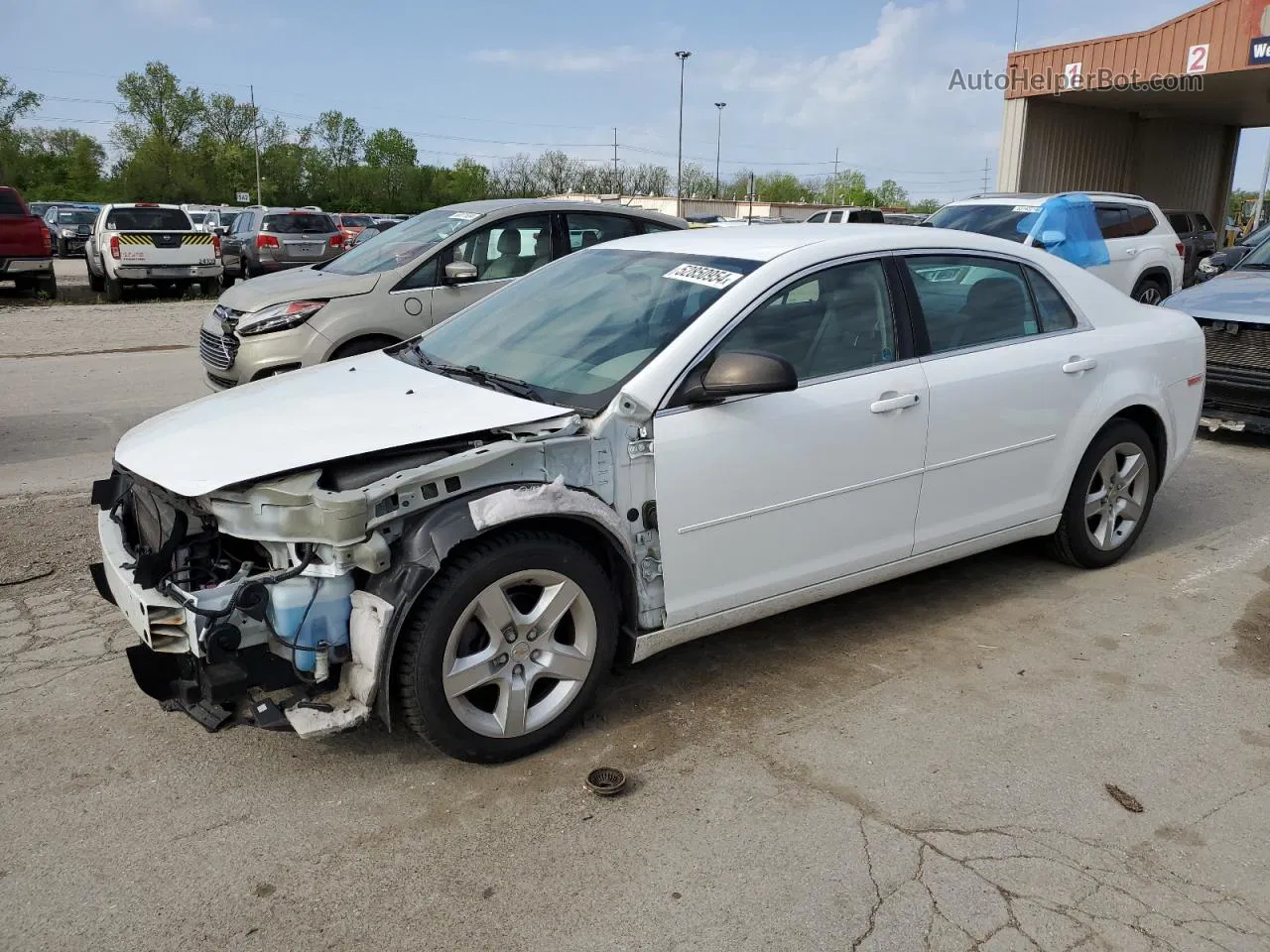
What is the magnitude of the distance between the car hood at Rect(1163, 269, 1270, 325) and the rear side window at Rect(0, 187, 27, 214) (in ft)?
59.3

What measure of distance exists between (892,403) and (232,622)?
249 cm

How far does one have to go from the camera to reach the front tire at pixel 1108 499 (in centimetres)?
487

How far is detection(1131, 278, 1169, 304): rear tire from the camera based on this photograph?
44.9 ft

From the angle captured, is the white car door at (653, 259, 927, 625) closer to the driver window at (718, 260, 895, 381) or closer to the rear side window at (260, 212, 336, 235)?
the driver window at (718, 260, 895, 381)

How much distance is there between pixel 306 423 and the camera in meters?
3.39

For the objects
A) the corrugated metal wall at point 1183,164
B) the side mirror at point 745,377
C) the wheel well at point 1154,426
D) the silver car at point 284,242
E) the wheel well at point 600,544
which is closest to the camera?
the wheel well at point 600,544

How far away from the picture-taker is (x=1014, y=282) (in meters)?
4.64

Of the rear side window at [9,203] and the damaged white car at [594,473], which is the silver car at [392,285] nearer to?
the damaged white car at [594,473]

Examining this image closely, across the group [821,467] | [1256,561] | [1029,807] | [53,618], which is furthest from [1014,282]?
[53,618]

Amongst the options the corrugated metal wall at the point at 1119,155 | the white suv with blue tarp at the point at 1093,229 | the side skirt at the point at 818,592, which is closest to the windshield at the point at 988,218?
the white suv with blue tarp at the point at 1093,229

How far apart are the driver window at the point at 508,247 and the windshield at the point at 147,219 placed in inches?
575

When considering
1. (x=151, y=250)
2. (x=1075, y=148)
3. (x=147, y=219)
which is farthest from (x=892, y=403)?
(x=1075, y=148)

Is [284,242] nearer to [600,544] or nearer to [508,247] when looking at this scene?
[508,247]

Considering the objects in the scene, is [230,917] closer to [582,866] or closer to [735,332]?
[582,866]
